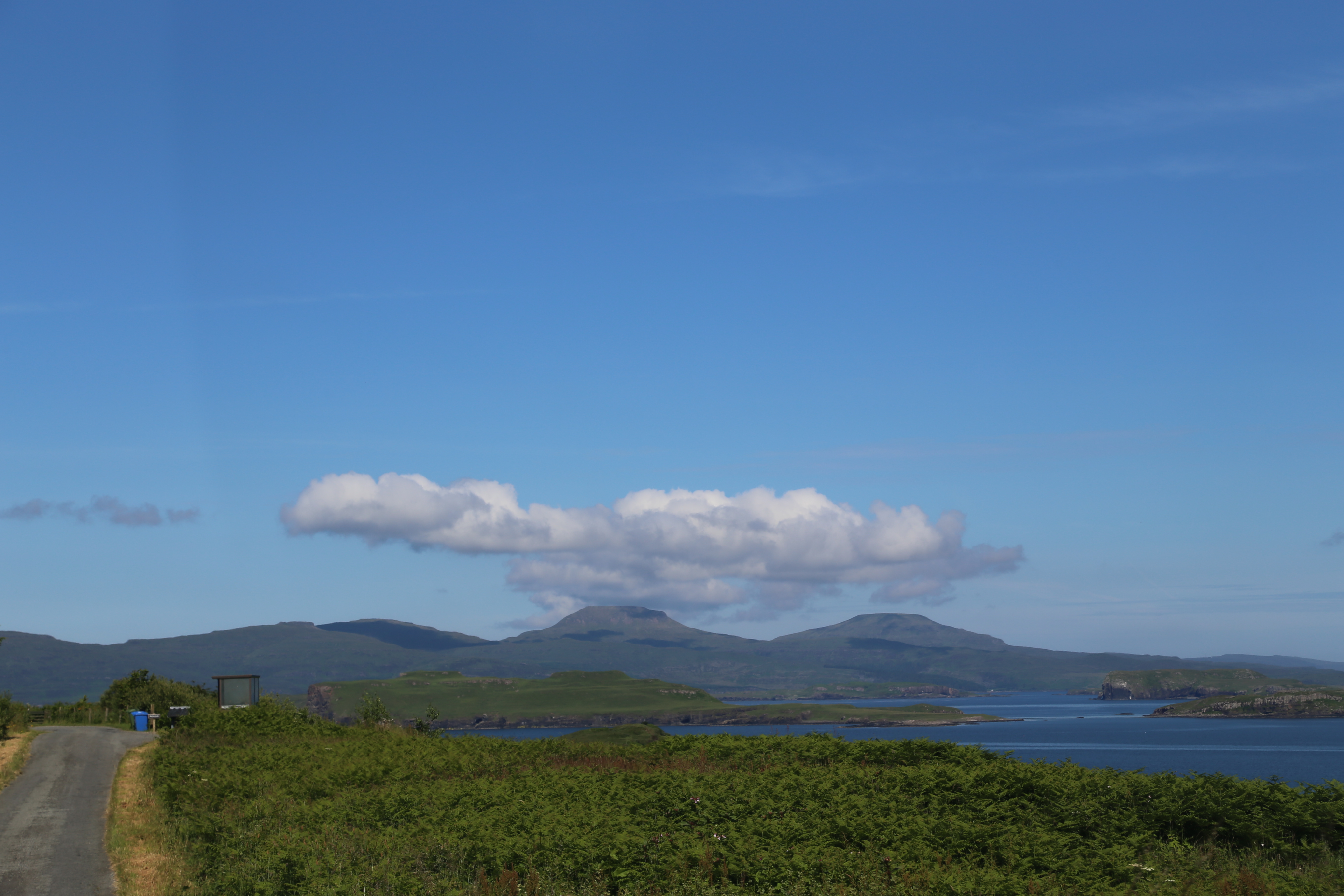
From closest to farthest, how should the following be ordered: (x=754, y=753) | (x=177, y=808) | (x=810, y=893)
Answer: (x=810, y=893) → (x=177, y=808) → (x=754, y=753)

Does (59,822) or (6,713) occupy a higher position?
(6,713)

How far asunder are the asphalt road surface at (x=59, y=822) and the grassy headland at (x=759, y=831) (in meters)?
1.97

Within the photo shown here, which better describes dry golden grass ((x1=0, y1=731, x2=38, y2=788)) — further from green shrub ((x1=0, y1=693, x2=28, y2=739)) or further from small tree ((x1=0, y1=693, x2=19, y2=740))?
green shrub ((x1=0, y1=693, x2=28, y2=739))

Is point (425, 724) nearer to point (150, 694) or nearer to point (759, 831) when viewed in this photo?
point (759, 831)

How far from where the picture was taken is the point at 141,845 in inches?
910

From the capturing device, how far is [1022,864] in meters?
16.0

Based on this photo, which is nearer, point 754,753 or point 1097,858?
point 1097,858

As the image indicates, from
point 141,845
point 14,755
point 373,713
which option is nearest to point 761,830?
point 141,845

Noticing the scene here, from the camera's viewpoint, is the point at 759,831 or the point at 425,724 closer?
the point at 759,831

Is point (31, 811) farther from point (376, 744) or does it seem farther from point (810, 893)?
point (810, 893)

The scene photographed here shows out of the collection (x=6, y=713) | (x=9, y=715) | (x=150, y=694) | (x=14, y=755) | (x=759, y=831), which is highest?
(x=759, y=831)

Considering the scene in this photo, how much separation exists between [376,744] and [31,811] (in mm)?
10579

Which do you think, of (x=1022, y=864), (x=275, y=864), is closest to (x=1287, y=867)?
(x=1022, y=864)

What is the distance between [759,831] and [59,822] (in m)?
20.5
